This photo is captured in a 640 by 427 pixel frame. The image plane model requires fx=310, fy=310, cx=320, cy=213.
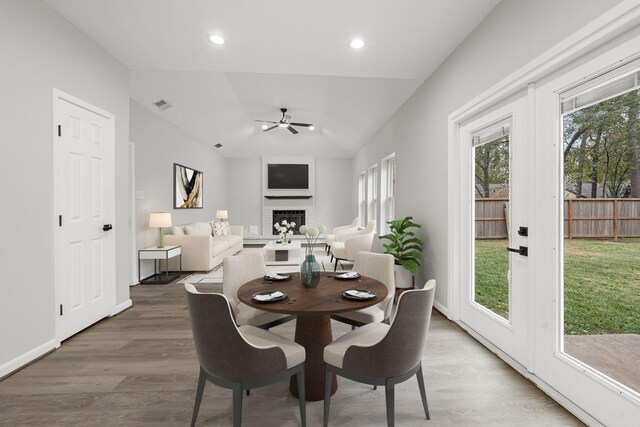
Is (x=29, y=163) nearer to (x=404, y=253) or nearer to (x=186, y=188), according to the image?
(x=404, y=253)

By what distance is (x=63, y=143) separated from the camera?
2697 millimetres

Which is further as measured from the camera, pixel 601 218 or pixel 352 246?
pixel 352 246

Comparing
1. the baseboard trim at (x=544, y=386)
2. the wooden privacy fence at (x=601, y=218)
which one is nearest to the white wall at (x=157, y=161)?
the baseboard trim at (x=544, y=386)

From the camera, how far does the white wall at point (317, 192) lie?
992 centimetres

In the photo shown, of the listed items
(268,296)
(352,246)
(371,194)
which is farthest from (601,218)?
(371,194)

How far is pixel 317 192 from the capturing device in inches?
398

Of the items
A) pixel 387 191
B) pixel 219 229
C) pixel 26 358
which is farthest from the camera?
pixel 219 229

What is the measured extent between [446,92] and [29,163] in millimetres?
3775

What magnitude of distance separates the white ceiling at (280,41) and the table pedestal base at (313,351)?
2.39m

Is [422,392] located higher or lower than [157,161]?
lower

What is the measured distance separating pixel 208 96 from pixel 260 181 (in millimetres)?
4526

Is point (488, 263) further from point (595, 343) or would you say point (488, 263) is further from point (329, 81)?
point (329, 81)

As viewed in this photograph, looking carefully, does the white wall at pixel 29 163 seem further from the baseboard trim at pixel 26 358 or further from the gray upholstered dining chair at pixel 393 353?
the gray upholstered dining chair at pixel 393 353

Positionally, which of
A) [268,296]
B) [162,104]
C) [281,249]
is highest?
[162,104]
